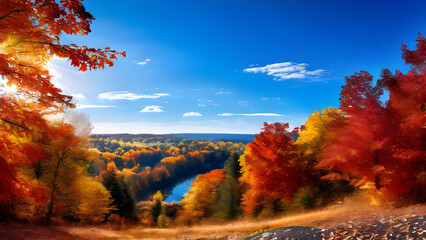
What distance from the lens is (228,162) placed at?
1364 inches

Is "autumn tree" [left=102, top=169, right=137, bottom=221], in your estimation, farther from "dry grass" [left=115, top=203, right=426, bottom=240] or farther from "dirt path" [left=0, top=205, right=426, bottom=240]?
"dry grass" [left=115, top=203, right=426, bottom=240]

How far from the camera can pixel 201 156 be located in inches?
5645

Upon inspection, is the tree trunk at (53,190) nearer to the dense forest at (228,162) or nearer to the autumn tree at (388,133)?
the dense forest at (228,162)

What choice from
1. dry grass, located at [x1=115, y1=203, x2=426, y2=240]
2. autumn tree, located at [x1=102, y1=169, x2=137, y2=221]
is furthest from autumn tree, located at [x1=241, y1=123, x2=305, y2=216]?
autumn tree, located at [x1=102, y1=169, x2=137, y2=221]

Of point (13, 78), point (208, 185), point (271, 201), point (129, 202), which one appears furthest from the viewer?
point (208, 185)

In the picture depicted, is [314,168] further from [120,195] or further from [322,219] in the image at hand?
[120,195]

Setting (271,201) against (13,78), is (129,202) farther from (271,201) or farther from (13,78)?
(13,78)

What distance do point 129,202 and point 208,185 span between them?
11.5 metres

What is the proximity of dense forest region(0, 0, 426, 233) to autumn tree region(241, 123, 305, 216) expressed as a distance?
103 mm

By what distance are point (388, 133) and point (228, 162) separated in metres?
23.4

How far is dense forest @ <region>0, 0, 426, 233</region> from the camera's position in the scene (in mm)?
6137

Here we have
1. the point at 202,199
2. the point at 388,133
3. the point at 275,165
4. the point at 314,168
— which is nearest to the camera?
the point at 388,133

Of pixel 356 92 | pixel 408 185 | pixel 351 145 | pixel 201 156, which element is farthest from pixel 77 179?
pixel 201 156

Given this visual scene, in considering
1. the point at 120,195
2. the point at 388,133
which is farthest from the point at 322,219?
the point at 120,195
